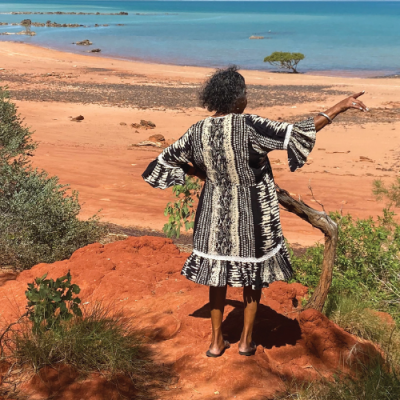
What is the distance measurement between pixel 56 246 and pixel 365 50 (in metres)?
42.3

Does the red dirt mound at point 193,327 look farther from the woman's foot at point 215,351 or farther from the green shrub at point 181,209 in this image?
the green shrub at point 181,209

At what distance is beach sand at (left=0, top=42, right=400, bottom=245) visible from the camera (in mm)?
8766

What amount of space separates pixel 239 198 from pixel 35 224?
2877mm

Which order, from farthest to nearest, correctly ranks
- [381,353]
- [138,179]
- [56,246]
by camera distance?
[138,179] < [56,246] < [381,353]

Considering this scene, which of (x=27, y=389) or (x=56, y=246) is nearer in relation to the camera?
(x=27, y=389)

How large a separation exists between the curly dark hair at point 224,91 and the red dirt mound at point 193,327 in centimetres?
149

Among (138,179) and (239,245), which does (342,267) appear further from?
(138,179)

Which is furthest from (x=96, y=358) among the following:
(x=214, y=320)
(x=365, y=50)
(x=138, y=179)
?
(x=365, y=50)

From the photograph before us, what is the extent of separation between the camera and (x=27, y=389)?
2852mm

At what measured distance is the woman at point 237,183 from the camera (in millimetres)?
2828

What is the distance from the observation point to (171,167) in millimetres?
3160

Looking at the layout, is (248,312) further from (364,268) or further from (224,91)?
(364,268)

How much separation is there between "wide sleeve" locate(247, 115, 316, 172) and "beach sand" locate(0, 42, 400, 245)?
4328mm

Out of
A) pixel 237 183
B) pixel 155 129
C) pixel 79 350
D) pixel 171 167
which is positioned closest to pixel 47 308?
pixel 79 350
